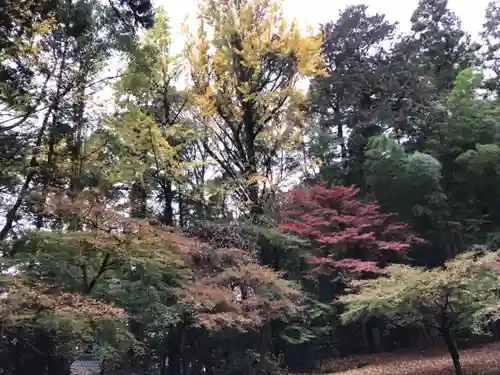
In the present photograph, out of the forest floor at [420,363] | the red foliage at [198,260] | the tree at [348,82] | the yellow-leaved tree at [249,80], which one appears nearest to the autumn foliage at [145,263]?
the red foliage at [198,260]

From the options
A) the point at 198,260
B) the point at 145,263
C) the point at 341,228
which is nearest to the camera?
the point at 145,263

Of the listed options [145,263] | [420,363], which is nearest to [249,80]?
[145,263]

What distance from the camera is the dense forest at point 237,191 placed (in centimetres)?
741

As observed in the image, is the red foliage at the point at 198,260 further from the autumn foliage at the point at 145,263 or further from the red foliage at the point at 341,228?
the red foliage at the point at 341,228

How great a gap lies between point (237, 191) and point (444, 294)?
18.5ft

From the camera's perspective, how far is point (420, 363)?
11773 millimetres

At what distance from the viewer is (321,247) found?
1284 cm

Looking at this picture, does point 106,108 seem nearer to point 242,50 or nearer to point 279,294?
point 242,50

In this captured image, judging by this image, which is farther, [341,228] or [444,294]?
[341,228]

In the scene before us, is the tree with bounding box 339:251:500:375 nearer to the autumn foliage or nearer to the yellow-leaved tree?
the autumn foliage

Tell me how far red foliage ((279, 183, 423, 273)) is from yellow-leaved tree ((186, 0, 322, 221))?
5.17 feet

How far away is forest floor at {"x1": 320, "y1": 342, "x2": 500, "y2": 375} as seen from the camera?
992 cm

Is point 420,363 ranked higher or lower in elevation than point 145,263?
lower

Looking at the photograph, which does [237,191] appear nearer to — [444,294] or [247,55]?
[247,55]
